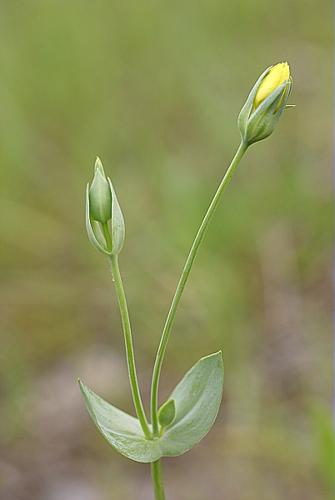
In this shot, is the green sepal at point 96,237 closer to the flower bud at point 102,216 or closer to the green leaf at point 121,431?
the flower bud at point 102,216

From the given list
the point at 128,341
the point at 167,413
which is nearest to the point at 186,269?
the point at 128,341

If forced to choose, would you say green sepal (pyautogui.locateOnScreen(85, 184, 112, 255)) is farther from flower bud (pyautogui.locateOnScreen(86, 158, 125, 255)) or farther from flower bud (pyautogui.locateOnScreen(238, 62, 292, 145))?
flower bud (pyautogui.locateOnScreen(238, 62, 292, 145))

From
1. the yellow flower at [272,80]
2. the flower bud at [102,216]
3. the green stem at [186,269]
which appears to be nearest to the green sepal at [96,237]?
the flower bud at [102,216]

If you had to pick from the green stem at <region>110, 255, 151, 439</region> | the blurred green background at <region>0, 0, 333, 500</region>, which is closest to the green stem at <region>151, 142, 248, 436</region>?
the green stem at <region>110, 255, 151, 439</region>

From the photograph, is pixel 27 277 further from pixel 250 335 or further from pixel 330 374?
pixel 330 374

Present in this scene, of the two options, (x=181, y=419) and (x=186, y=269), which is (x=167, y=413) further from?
(x=186, y=269)

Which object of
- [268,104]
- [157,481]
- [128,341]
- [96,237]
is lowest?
[157,481]
